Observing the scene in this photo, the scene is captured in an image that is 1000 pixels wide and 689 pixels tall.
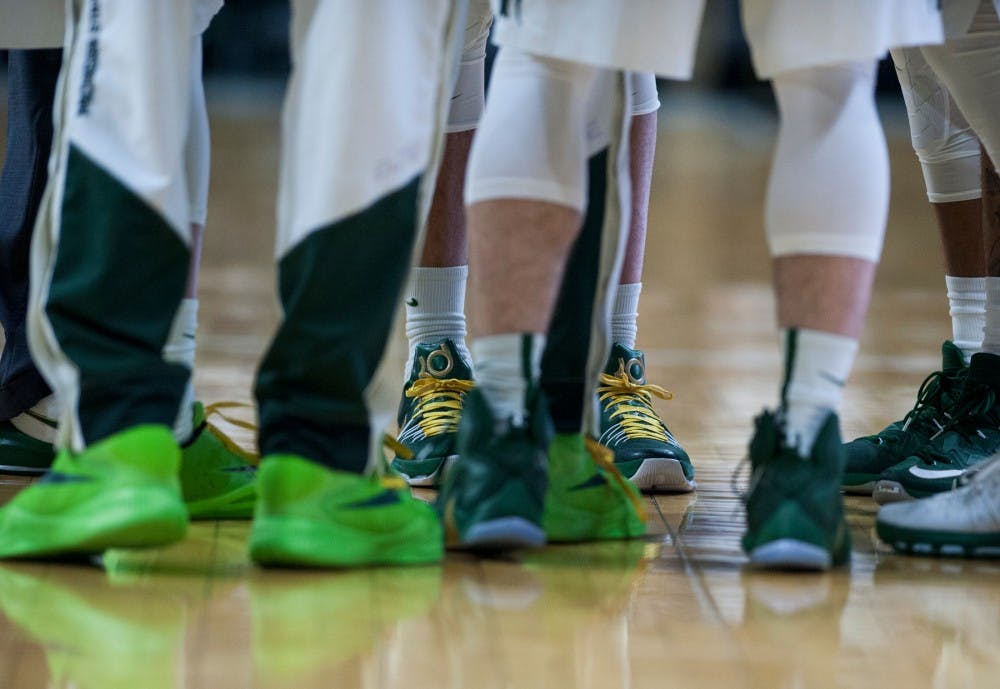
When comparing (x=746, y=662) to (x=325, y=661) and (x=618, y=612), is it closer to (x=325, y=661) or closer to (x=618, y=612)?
(x=618, y=612)

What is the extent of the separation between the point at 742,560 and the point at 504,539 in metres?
0.23

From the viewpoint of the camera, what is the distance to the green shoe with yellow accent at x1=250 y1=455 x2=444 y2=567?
1.23 meters

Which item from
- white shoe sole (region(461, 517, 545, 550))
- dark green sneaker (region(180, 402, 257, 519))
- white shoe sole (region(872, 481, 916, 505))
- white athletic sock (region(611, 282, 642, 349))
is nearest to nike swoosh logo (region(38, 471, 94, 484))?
dark green sneaker (region(180, 402, 257, 519))

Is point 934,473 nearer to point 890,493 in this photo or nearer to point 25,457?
point 890,493

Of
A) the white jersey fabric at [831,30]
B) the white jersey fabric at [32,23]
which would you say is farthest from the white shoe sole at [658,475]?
the white jersey fabric at [32,23]

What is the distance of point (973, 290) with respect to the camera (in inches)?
73.4

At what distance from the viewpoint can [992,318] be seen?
173cm

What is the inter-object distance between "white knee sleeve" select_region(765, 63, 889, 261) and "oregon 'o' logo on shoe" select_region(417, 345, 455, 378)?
0.61 meters

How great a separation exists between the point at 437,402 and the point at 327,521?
1.82 ft

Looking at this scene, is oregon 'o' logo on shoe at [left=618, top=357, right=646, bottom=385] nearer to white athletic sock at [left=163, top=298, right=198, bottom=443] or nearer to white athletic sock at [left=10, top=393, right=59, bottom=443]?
white athletic sock at [left=163, top=298, right=198, bottom=443]

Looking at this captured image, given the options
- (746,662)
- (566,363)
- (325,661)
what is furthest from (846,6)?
(325,661)

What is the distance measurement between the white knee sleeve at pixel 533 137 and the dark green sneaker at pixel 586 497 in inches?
10.5

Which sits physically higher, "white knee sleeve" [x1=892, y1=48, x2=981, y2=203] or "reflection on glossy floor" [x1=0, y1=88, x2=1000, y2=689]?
"white knee sleeve" [x1=892, y1=48, x2=981, y2=203]

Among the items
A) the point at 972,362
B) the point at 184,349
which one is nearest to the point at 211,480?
the point at 184,349
